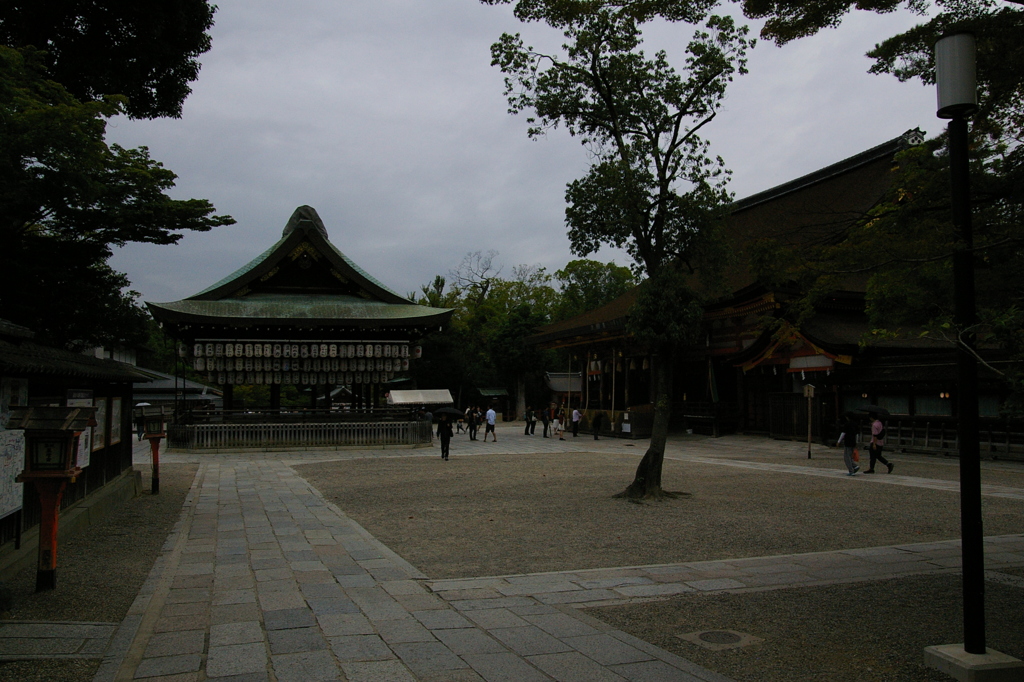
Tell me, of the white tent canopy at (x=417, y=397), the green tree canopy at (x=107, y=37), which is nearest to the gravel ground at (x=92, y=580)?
the green tree canopy at (x=107, y=37)

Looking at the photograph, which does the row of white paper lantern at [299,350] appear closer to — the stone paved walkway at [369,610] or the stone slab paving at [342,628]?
the stone paved walkway at [369,610]

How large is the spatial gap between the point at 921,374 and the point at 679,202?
10702mm

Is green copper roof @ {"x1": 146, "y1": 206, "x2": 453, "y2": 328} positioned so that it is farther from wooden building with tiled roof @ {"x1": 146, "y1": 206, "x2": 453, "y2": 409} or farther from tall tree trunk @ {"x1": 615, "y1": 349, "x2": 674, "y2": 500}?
tall tree trunk @ {"x1": 615, "y1": 349, "x2": 674, "y2": 500}

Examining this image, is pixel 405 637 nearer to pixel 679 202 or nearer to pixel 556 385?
pixel 679 202

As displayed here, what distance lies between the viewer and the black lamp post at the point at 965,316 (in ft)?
13.8

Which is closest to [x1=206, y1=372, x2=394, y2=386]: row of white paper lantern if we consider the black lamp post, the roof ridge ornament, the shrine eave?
the shrine eave

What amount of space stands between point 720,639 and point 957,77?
4.15 m

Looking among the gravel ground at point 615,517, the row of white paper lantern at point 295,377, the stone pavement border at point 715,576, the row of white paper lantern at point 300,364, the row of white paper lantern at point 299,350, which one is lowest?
the gravel ground at point 615,517

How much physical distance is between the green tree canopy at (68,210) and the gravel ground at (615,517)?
5.61 meters

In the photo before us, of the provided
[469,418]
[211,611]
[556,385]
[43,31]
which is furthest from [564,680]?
[556,385]

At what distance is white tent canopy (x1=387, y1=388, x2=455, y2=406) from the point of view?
36.1 metres

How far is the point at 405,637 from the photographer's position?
4941 mm

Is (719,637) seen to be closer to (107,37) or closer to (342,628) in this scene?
(342,628)

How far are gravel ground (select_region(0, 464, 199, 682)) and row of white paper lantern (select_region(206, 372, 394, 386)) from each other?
500 inches
